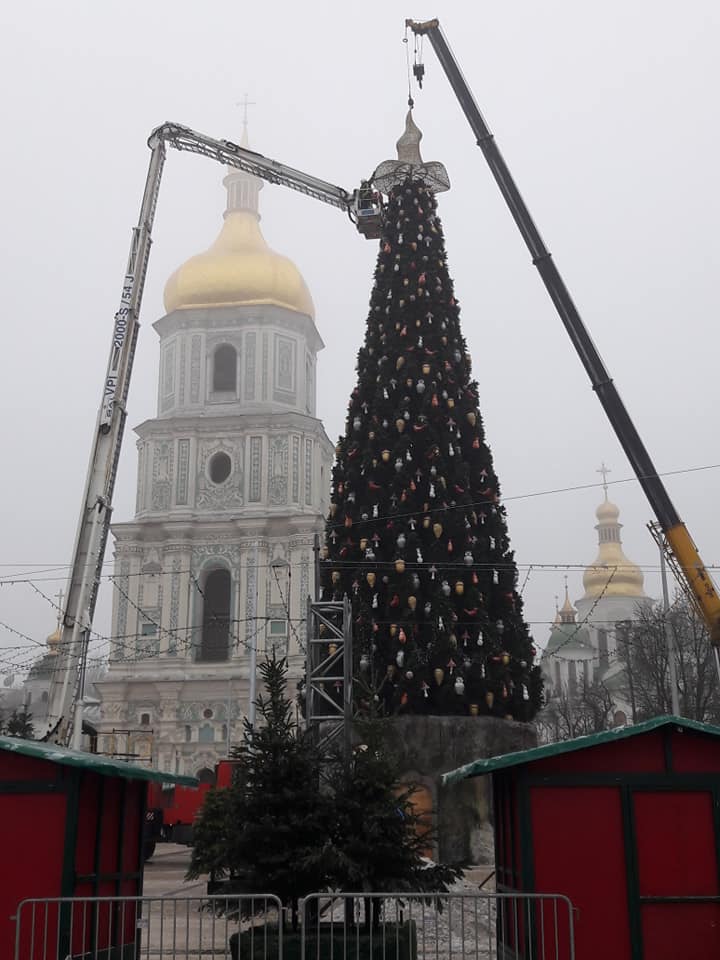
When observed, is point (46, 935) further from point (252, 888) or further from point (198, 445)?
point (198, 445)

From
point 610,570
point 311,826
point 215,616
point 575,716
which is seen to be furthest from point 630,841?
point 610,570

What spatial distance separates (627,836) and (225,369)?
46198mm

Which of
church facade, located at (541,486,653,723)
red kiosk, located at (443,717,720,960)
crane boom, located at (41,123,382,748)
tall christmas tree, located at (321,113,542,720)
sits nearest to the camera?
red kiosk, located at (443,717,720,960)

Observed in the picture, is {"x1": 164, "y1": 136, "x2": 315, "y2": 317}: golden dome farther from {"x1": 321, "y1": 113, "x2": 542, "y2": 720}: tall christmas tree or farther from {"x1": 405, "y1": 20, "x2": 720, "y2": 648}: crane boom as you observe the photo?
{"x1": 321, "y1": 113, "x2": 542, "y2": 720}: tall christmas tree

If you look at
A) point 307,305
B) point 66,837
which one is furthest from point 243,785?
point 307,305

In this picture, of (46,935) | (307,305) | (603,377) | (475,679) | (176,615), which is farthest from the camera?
A: (307,305)

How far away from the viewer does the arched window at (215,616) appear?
162ft

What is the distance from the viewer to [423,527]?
21.1 meters

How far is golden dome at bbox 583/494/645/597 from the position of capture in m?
86.9

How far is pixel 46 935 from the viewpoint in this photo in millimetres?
9969

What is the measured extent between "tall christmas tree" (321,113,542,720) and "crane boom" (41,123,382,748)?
4.17 meters

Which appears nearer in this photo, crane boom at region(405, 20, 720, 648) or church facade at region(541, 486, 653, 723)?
crane boom at region(405, 20, 720, 648)

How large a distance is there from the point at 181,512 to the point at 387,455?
3084 cm

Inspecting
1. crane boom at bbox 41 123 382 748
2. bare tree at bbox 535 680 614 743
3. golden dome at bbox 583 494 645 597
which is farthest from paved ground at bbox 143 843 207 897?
golden dome at bbox 583 494 645 597
